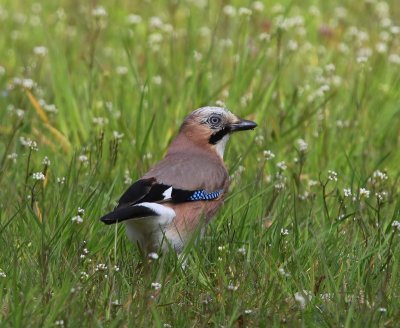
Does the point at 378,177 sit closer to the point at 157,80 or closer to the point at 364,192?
the point at 364,192

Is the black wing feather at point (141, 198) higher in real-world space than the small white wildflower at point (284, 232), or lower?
higher

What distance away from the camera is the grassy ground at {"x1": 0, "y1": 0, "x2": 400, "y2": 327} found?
15.1ft

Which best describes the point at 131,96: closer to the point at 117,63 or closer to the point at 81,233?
the point at 117,63

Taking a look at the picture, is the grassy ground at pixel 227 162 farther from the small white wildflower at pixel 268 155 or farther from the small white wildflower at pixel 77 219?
the small white wildflower at pixel 268 155

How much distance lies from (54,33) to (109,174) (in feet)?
12.5

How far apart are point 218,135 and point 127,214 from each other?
1.57 m

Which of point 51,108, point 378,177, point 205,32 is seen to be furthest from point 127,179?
point 205,32

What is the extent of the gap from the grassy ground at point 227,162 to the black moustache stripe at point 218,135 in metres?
0.19

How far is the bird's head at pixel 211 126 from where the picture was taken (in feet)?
21.1

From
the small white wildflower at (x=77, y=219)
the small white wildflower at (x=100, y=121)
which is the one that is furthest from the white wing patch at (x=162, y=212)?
the small white wildflower at (x=100, y=121)

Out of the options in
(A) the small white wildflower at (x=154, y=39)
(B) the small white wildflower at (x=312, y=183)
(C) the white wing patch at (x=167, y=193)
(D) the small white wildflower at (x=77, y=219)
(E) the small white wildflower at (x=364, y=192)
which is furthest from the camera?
(A) the small white wildflower at (x=154, y=39)

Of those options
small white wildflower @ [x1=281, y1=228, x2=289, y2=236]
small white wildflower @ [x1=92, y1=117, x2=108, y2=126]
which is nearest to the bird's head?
small white wildflower @ [x1=92, y1=117, x2=108, y2=126]

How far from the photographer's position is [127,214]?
5023mm

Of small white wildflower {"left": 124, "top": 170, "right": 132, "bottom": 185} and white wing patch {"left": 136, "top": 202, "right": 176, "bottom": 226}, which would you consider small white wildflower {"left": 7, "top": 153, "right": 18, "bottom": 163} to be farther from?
white wing patch {"left": 136, "top": 202, "right": 176, "bottom": 226}
